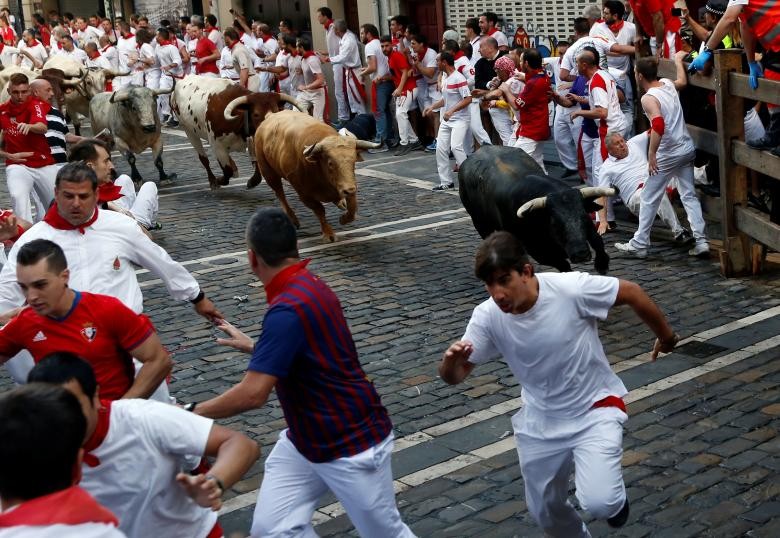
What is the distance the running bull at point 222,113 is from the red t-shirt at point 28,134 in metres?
4.17

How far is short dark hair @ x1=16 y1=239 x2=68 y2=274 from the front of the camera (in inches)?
203

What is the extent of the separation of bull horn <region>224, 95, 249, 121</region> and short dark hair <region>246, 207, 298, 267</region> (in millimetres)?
11711

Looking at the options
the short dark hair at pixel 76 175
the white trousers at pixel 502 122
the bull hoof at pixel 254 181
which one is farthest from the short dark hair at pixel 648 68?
the bull hoof at pixel 254 181

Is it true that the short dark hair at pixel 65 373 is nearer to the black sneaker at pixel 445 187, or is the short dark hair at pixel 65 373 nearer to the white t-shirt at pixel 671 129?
the white t-shirt at pixel 671 129

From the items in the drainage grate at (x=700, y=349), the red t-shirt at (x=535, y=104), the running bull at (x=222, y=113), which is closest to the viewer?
the drainage grate at (x=700, y=349)

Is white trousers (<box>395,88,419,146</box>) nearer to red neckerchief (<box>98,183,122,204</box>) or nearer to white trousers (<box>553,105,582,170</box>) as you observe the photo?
white trousers (<box>553,105,582,170</box>)

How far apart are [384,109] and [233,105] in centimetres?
446

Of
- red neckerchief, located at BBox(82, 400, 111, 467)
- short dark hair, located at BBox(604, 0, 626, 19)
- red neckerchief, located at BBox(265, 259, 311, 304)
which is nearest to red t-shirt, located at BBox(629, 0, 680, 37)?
short dark hair, located at BBox(604, 0, 626, 19)

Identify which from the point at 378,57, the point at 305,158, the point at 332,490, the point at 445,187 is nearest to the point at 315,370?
→ the point at 332,490

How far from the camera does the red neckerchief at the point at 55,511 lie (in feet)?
9.98

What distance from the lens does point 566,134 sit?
15602 millimetres

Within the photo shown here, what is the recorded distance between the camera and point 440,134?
650 inches

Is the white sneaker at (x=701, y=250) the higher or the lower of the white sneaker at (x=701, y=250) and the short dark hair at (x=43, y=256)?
the lower

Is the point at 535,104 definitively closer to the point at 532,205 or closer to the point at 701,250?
the point at 701,250
